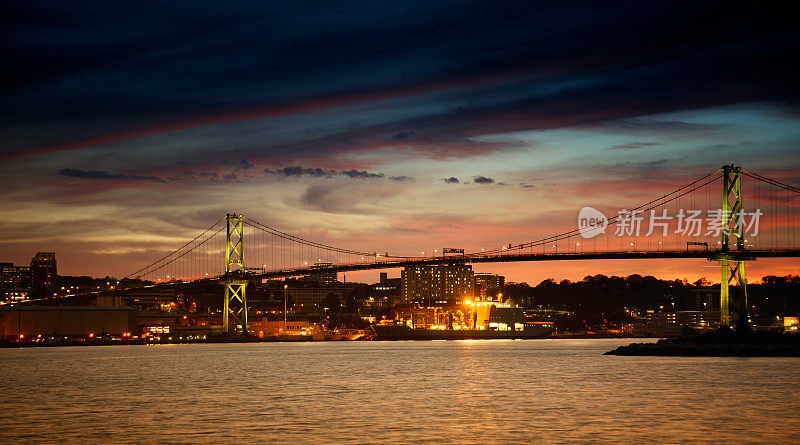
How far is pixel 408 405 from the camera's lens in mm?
29359

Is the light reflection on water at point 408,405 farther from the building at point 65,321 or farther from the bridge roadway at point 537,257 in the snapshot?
the building at point 65,321

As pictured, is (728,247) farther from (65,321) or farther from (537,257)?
(65,321)

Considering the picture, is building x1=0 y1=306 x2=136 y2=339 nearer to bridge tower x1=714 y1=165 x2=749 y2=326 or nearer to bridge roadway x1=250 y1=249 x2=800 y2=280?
bridge roadway x1=250 y1=249 x2=800 y2=280

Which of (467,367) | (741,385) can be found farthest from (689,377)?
(467,367)

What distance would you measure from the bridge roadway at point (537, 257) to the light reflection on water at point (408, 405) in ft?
86.1

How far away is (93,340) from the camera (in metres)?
112

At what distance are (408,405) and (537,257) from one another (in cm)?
5758

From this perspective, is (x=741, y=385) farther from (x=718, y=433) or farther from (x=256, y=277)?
(x=256, y=277)

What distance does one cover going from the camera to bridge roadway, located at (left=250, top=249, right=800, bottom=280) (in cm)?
7375

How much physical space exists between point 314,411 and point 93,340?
3686 inches

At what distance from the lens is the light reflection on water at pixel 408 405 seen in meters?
21.9

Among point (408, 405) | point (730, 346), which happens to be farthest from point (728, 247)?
point (408, 405)

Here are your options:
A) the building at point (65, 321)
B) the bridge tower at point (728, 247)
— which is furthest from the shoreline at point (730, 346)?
the building at point (65, 321)

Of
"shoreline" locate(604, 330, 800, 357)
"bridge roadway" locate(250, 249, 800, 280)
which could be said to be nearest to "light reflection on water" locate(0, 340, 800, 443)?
"shoreline" locate(604, 330, 800, 357)
